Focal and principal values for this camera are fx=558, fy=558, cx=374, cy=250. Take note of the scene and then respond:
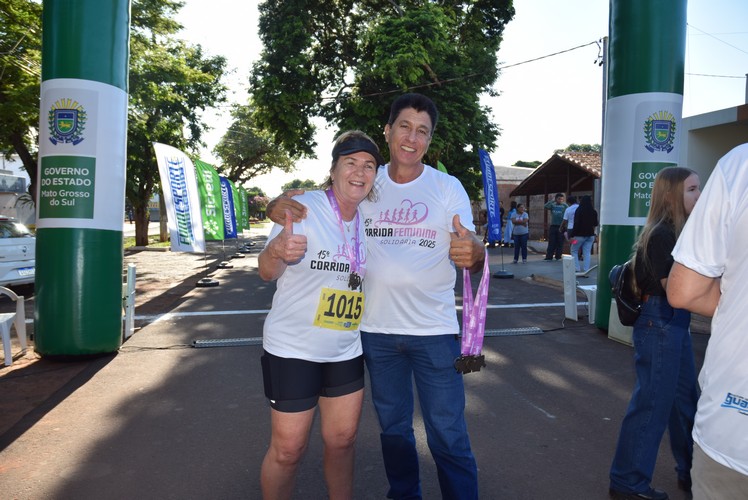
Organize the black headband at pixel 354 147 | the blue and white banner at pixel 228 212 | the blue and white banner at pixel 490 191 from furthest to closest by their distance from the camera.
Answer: the blue and white banner at pixel 228 212 < the blue and white banner at pixel 490 191 < the black headband at pixel 354 147

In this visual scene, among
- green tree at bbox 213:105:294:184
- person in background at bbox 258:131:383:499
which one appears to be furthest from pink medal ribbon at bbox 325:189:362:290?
green tree at bbox 213:105:294:184

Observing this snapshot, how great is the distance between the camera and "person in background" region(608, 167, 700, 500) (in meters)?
2.83

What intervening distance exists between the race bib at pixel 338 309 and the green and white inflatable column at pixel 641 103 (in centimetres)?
529

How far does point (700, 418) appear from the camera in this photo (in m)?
1.47

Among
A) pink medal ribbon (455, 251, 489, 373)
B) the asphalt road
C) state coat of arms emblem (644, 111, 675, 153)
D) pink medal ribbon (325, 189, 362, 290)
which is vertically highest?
state coat of arms emblem (644, 111, 675, 153)

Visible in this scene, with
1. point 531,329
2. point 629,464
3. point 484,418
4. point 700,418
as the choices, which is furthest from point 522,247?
point 700,418

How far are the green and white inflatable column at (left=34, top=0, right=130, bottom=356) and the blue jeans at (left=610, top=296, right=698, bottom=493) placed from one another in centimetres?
512

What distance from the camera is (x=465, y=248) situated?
2.44 meters

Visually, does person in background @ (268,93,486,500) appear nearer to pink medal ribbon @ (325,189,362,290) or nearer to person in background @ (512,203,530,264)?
pink medal ribbon @ (325,189,362,290)

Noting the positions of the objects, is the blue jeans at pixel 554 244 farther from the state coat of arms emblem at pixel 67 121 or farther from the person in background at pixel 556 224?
the state coat of arms emblem at pixel 67 121

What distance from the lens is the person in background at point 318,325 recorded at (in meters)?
2.38

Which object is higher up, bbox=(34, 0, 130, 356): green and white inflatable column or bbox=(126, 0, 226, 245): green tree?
bbox=(126, 0, 226, 245): green tree

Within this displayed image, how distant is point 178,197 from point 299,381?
344 inches

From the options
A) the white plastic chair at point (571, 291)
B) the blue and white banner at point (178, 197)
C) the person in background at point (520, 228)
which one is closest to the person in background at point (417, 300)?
the white plastic chair at point (571, 291)
